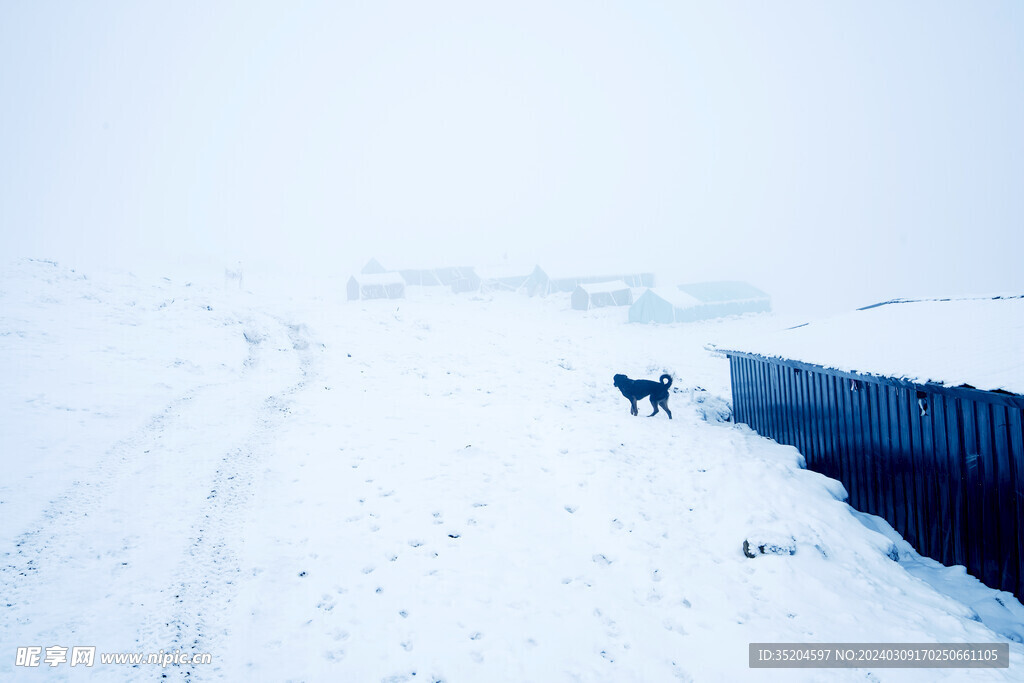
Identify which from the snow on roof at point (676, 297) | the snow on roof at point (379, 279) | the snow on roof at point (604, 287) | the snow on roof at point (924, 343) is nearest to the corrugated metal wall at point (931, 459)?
the snow on roof at point (924, 343)

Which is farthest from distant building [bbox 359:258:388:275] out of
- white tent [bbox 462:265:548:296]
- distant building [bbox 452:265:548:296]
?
white tent [bbox 462:265:548:296]

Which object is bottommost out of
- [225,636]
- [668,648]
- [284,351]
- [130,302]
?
[668,648]

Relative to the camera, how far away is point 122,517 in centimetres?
806

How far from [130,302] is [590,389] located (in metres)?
22.3

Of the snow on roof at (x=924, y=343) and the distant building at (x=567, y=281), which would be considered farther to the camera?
the distant building at (x=567, y=281)

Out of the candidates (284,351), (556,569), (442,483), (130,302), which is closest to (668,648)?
(556,569)

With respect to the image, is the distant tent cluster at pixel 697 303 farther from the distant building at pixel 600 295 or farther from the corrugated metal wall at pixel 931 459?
the corrugated metal wall at pixel 931 459

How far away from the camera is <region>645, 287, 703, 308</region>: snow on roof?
177ft

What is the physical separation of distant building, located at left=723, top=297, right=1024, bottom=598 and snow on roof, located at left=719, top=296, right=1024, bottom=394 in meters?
0.03

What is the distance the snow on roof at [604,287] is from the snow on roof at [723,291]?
26.0ft

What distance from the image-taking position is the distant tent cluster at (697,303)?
5384 centimetres

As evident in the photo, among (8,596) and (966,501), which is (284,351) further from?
(966,501)

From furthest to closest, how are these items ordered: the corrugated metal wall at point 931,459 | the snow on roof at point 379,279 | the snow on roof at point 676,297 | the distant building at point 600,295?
the snow on roof at point 379,279, the distant building at point 600,295, the snow on roof at point 676,297, the corrugated metal wall at point 931,459

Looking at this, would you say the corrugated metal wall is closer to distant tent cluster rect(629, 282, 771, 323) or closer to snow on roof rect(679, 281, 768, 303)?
distant tent cluster rect(629, 282, 771, 323)
